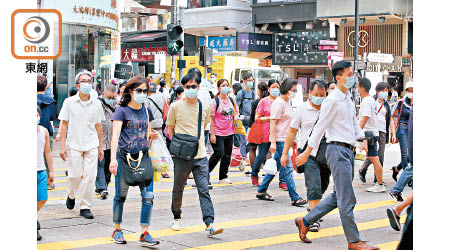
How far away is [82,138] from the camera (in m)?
9.12

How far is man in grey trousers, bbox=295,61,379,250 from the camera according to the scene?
712 cm

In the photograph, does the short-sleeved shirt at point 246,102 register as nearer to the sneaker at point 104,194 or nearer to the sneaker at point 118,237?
the sneaker at point 104,194

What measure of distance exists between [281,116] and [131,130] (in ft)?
11.4

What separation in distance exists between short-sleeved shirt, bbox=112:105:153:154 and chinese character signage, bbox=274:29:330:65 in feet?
93.1

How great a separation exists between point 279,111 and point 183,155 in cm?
283

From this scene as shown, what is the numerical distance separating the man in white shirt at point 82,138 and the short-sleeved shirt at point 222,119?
3.12 metres

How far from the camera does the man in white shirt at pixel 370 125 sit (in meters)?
11.1

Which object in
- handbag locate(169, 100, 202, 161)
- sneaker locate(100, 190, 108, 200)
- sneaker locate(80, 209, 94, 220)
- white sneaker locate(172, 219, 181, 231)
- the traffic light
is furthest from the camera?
the traffic light

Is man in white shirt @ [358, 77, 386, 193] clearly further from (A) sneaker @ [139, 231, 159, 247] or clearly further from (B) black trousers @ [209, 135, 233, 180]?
(A) sneaker @ [139, 231, 159, 247]

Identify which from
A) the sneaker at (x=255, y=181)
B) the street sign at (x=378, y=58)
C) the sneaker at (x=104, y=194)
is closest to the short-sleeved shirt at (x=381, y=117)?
the sneaker at (x=255, y=181)

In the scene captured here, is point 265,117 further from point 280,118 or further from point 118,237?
point 118,237

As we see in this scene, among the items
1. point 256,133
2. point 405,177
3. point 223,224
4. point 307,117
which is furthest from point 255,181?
point 223,224

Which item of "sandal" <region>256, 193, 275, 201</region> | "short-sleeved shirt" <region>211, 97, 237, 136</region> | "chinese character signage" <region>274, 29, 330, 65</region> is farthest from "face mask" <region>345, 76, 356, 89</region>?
"chinese character signage" <region>274, 29, 330, 65</region>

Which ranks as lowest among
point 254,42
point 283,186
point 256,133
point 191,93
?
point 283,186
